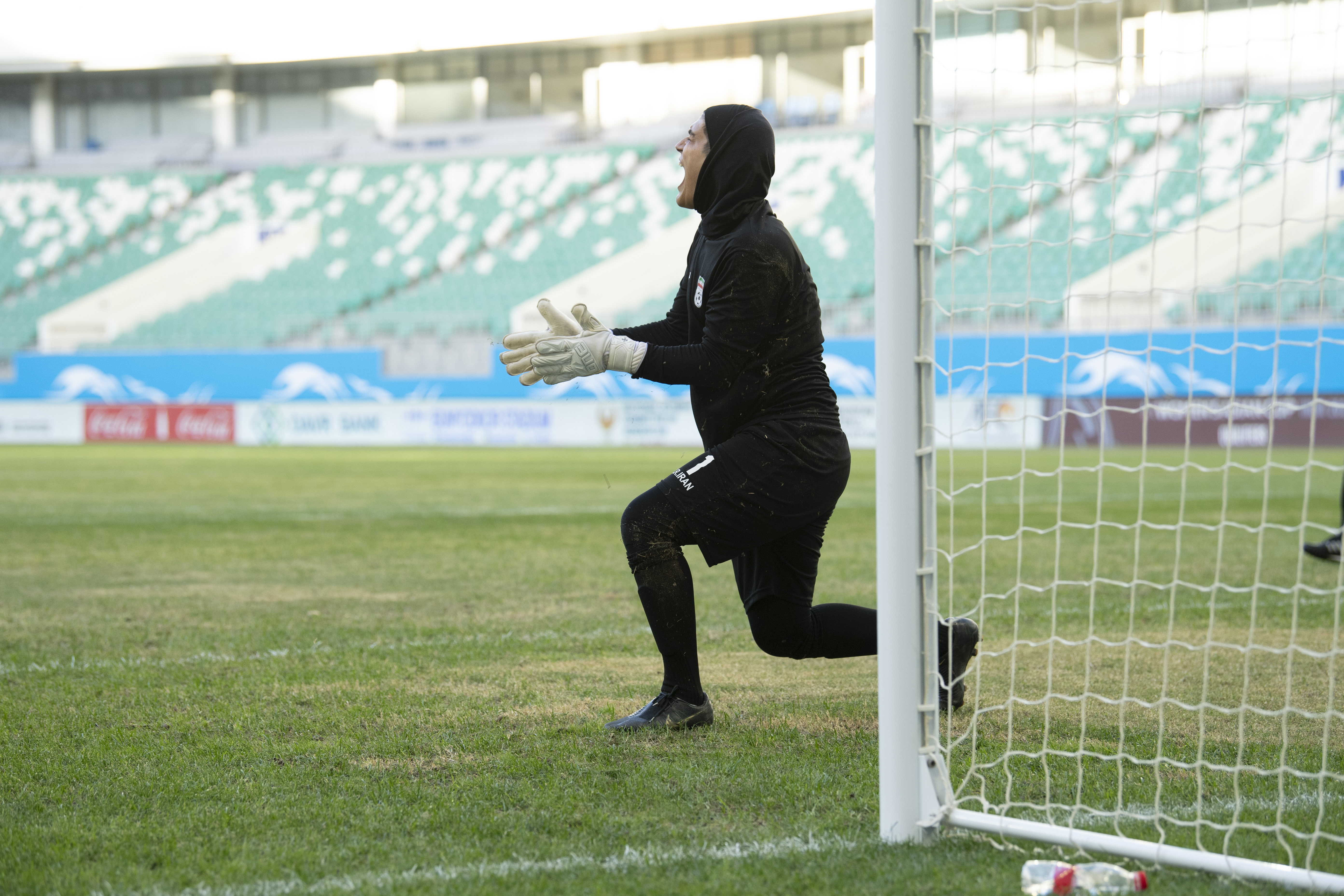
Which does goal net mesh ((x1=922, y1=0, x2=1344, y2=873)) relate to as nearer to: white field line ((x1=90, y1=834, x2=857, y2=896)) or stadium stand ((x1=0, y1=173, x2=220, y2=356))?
white field line ((x1=90, y1=834, x2=857, y2=896))

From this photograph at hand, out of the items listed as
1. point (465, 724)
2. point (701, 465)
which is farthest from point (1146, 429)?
point (465, 724)

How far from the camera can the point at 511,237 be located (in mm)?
37000

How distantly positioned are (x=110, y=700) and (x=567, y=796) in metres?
2.05

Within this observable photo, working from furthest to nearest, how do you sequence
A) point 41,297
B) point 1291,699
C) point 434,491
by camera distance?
1. point 41,297
2. point 434,491
3. point 1291,699

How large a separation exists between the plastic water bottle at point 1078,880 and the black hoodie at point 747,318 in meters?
1.47

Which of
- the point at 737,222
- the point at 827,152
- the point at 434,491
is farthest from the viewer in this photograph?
the point at 827,152

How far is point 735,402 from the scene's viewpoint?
3672 mm

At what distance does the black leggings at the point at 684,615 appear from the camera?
3680mm

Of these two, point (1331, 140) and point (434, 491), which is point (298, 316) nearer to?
point (434, 491)

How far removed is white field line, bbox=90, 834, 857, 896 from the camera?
8.16 ft

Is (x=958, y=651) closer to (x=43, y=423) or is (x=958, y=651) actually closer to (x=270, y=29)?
(x=43, y=423)

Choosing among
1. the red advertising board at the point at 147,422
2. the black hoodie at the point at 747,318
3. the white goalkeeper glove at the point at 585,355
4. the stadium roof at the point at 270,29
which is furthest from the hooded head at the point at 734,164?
the stadium roof at the point at 270,29

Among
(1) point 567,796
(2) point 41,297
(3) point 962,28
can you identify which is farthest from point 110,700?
(2) point 41,297

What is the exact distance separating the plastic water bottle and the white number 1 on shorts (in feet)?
5.03
